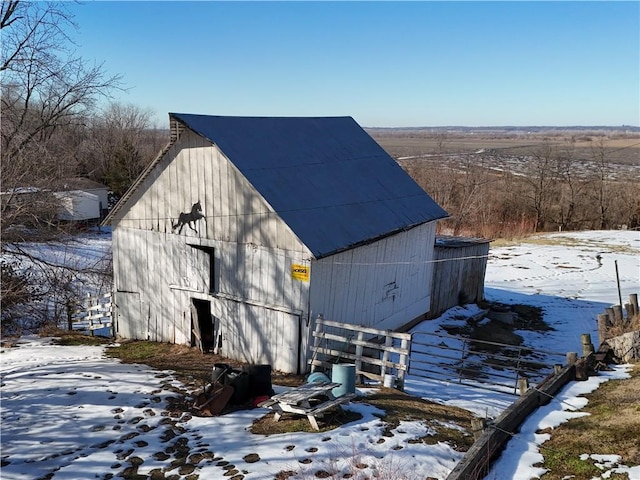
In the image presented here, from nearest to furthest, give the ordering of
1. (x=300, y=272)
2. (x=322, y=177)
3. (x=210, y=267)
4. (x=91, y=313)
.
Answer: (x=300, y=272) < (x=210, y=267) < (x=322, y=177) < (x=91, y=313)

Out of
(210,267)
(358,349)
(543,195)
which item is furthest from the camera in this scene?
(543,195)

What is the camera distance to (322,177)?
50.6ft

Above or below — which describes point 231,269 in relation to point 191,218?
below

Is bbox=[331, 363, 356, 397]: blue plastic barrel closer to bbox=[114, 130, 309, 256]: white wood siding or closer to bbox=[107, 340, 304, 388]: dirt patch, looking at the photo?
bbox=[107, 340, 304, 388]: dirt patch

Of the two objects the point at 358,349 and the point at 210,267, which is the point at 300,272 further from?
the point at 210,267

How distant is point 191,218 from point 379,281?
5.51 meters

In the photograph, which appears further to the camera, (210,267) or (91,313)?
(91,313)

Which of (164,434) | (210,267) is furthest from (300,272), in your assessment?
(164,434)

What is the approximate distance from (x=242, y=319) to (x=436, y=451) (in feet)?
22.6

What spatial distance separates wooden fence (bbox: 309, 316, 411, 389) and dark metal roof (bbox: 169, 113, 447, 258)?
1831mm

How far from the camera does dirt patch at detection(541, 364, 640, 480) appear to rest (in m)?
6.89

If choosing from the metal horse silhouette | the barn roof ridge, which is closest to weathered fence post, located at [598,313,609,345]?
the barn roof ridge

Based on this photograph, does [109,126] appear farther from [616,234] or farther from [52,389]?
[52,389]

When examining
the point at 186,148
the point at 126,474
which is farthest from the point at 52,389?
the point at 186,148
